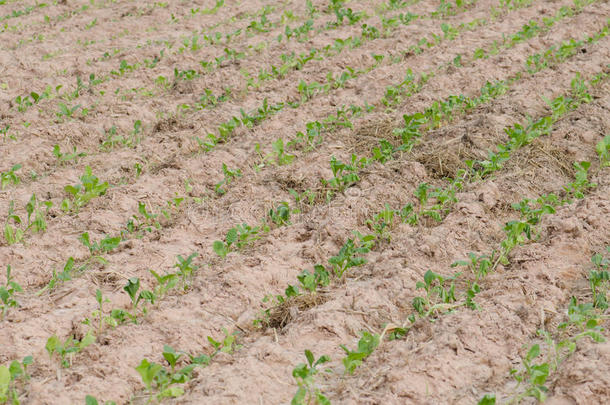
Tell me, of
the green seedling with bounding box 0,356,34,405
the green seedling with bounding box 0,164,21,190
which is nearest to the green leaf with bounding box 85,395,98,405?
the green seedling with bounding box 0,356,34,405

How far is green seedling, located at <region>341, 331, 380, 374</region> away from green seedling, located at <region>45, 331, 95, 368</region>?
4.15ft

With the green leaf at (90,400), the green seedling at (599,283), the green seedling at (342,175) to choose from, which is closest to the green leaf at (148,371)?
the green leaf at (90,400)

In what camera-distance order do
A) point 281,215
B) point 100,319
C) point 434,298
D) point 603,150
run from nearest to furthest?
point 100,319 → point 434,298 → point 281,215 → point 603,150

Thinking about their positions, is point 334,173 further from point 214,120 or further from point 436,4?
point 436,4

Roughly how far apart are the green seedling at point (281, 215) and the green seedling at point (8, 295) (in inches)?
63.9

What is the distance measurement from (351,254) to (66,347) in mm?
1646

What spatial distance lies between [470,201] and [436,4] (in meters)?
5.44

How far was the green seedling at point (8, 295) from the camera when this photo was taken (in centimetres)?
380

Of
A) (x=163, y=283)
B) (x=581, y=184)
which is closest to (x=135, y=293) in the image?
(x=163, y=283)

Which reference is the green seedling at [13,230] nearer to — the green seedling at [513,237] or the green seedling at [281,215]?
the green seedling at [281,215]

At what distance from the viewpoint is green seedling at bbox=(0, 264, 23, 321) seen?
150 inches

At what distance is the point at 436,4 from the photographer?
30.7ft

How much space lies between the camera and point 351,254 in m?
4.16

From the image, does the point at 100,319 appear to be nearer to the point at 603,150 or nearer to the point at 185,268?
the point at 185,268
